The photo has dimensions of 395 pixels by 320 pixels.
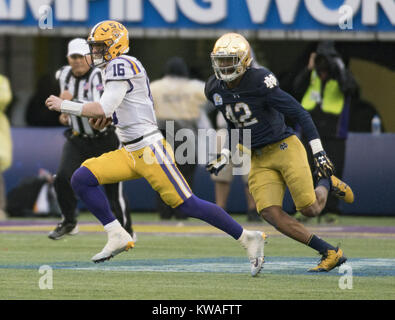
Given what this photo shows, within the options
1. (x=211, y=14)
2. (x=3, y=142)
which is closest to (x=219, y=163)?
(x=3, y=142)

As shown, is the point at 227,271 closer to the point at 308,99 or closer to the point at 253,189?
the point at 253,189

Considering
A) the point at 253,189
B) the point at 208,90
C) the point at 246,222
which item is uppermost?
the point at 208,90

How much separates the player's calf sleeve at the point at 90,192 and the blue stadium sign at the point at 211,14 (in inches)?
256

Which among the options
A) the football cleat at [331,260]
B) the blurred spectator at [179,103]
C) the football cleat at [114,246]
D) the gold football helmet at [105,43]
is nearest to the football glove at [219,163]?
the football cleat at [114,246]

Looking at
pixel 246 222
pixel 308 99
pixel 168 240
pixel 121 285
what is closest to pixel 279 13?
pixel 308 99

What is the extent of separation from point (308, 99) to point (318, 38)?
1.68 m

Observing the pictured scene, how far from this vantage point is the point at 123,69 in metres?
7.98

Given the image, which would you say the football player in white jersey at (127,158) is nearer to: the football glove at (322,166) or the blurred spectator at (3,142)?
the football glove at (322,166)

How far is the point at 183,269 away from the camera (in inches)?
321

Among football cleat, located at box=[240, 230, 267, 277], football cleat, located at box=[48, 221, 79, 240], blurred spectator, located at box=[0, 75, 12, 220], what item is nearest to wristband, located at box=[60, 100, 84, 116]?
football cleat, located at box=[240, 230, 267, 277]

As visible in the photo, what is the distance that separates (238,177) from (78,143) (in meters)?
4.12

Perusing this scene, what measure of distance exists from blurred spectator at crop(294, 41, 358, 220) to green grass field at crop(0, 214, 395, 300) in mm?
1979

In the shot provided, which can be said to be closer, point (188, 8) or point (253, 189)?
point (253, 189)

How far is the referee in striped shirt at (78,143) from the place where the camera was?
34.1ft
